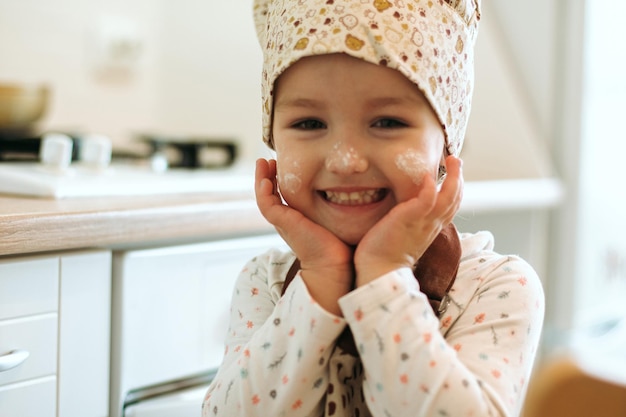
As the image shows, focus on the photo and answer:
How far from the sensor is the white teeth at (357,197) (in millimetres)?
693

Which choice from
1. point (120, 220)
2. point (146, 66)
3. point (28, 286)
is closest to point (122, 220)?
point (120, 220)

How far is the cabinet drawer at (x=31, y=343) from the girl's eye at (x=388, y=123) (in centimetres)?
46

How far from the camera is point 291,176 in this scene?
0.71m

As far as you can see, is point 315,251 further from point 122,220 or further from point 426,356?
point 122,220

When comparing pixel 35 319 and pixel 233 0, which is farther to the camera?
pixel 233 0

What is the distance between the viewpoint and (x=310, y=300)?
0.65m

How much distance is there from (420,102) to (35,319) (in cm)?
51

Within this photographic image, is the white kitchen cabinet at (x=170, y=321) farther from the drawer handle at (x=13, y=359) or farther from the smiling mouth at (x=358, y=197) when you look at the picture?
the smiling mouth at (x=358, y=197)

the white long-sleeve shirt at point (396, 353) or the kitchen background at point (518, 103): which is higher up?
the kitchen background at point (518, 103)

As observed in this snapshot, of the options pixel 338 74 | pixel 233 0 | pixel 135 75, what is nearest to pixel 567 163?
pixel 233 0

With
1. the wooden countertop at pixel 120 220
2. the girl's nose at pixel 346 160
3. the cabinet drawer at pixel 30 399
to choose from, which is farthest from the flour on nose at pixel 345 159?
the cabinet drawer at pixel 30 399

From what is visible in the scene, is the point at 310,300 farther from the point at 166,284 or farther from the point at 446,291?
the point at 166,284

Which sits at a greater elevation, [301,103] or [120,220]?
[301,103]

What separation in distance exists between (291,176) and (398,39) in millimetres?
164
